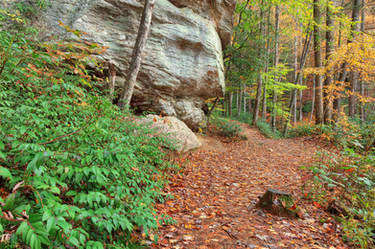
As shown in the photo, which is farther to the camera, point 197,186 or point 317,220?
point 197,186

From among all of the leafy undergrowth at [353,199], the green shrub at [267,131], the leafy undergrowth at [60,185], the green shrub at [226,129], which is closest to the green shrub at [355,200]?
the leafy undergrowth at [353,199]

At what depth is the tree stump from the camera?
3.55 meters

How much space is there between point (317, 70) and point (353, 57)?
175 cm

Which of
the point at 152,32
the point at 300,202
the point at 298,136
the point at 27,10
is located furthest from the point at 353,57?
the point at 27,10

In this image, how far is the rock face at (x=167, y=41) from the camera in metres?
7.39

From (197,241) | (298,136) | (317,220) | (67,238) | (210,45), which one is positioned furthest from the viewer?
(298,136)

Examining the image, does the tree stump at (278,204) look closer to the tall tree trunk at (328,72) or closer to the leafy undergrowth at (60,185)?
the leafy undergrowth at (60,185)

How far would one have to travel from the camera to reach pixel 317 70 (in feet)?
34.5

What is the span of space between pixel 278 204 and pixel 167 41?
807cm

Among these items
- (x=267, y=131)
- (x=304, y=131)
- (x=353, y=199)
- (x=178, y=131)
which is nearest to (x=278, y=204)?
(x=353, y=199)

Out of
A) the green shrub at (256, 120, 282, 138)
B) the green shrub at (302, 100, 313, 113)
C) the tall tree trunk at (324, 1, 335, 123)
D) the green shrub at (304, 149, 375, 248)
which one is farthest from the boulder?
the green shrub at (302, 100, 313, 113)

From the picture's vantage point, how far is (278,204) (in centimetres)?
360

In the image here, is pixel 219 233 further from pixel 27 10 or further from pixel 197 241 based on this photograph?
pixel 27 10

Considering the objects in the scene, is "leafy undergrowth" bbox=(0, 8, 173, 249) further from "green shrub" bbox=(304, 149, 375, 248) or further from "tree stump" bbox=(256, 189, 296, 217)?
"green shrub" bbox=(304, 149, 375, 248)
